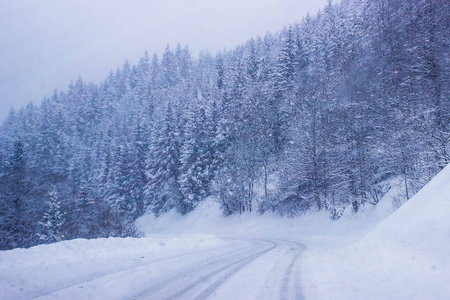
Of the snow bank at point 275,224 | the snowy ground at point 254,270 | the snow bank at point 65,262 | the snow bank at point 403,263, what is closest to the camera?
the snow bank at point 403,263

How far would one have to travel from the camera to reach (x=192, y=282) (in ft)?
18.9

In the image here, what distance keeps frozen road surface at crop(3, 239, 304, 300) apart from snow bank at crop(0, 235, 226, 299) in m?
0.03

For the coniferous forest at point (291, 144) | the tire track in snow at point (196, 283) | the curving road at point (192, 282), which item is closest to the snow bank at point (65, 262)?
the curving road at point (192, 282)

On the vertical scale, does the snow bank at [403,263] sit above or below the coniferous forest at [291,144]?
below

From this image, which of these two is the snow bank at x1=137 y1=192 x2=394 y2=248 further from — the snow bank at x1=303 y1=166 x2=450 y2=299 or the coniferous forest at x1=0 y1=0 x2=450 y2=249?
the snow bank at x1=303 y1=166 x2=450 y2=299

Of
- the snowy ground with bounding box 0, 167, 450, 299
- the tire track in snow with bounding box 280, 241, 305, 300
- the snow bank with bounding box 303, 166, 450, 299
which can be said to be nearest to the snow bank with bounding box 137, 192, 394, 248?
the snow bank with bounding box 303, 166, 450, 299

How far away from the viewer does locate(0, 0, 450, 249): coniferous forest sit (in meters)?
15.9

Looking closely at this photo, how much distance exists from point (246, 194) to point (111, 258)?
24850 mm

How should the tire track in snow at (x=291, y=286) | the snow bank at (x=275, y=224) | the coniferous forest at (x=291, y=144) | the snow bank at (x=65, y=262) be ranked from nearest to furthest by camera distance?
the tire track in snow at (x=291, y=286)
the snow bank at (x=65, y=262)
the snow bank at (x=275, y=224)
the coniferous forest at (x=291, y=144)

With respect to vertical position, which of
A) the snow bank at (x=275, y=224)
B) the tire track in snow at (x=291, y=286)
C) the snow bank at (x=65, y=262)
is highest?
the snow bank at (x=65, y=262)

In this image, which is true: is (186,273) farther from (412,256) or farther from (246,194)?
(246,194)

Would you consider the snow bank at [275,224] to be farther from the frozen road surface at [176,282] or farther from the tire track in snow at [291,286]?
the frozen road surface at [176,282]

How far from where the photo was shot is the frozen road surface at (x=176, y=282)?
190 inches

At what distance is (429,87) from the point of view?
15.8 metres
